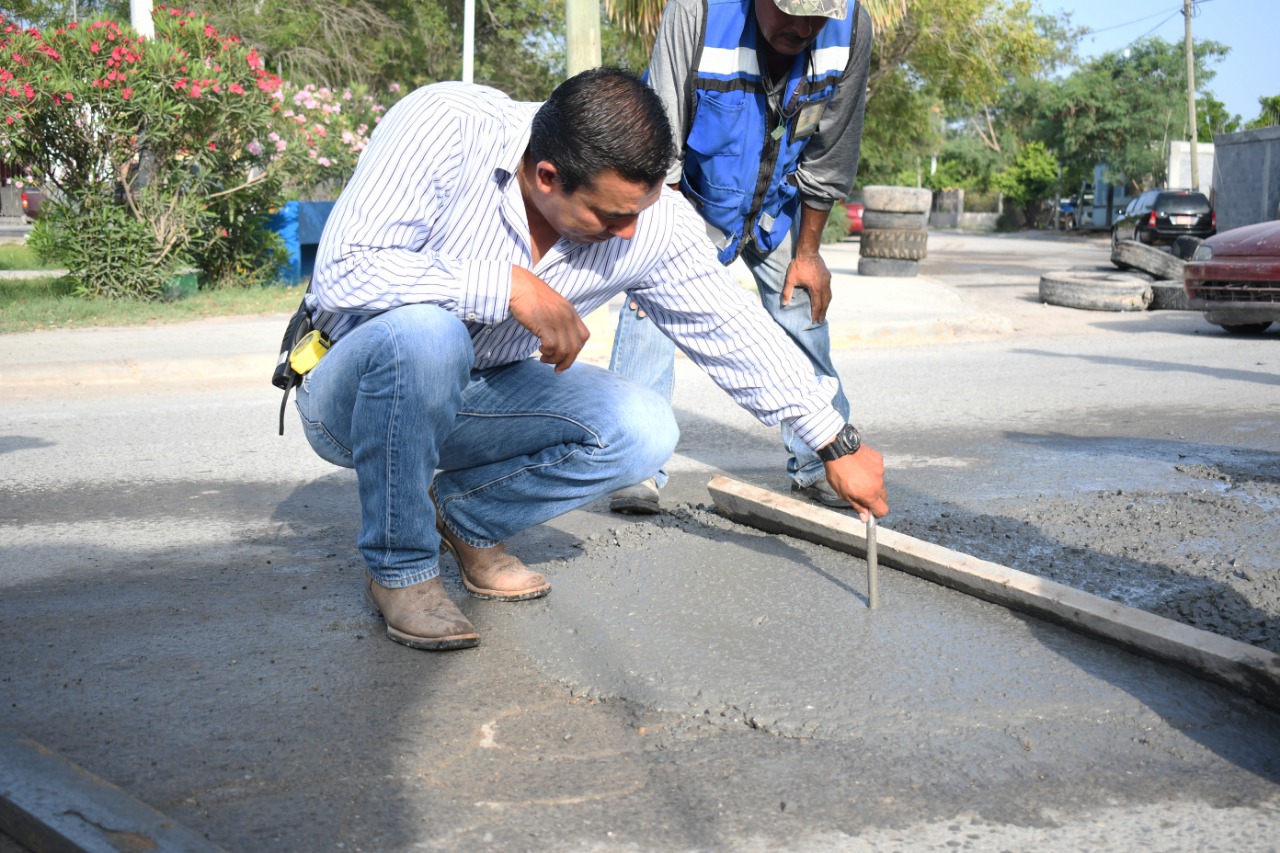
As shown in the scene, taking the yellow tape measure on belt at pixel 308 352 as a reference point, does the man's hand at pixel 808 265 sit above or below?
above

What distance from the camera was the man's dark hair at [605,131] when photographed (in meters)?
2.61

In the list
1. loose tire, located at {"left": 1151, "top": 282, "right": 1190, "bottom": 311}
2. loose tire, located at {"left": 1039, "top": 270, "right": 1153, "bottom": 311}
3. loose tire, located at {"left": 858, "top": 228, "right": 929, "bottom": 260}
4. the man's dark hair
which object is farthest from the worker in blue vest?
loose tire, located at {"left": 858, "top": 228, "right": 929, "bottom": 260}

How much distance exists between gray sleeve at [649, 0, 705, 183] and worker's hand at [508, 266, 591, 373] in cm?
125

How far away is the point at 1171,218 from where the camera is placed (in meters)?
23.1

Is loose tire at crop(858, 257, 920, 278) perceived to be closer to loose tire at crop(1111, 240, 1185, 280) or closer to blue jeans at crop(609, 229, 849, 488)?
loose tire at crop(1111, 240, 1185, 280)

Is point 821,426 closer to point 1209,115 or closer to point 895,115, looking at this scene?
point 895,115

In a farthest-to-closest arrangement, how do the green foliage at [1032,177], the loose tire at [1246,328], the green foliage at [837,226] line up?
the green foliage at [1032,177], the green foliage at [837,226], the loose tire at [1246,328]

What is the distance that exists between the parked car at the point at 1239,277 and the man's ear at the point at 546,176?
27.7 feet

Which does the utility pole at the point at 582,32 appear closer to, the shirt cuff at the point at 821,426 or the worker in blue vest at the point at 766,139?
the worker in blue vest at the point at 766,139

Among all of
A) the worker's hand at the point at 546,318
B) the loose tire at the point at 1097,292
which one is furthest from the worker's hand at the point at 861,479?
the loose tire at the point at 1097,292

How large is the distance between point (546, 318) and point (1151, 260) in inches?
511

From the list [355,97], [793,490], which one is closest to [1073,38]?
[355,97]

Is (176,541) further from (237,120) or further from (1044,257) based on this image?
(1044,257)

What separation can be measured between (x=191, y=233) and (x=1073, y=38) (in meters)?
47.8
